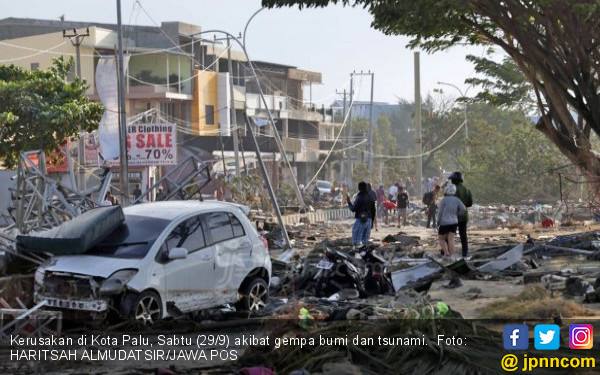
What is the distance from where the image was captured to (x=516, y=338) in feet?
30.5

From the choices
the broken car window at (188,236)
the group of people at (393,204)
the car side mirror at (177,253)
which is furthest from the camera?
the group of people at (393,204)

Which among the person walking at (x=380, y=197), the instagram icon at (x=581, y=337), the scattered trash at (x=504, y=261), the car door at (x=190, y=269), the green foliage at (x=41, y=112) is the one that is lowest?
the instagram icon at (x=581, y=337)

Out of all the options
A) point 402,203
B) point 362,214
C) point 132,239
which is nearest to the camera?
point 132,239

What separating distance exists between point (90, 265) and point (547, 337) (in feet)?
16.9

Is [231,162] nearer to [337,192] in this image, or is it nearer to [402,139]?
[337,192]

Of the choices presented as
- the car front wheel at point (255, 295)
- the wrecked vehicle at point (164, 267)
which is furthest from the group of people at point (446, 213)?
the car front wheel at point (255, 295)

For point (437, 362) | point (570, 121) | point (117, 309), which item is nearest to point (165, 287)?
point (117, 309)

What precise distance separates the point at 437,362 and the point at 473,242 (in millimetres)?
19054

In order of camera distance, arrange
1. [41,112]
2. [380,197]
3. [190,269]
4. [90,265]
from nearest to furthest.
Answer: [90,265] → [190,269] → [41,112] → [380,197]

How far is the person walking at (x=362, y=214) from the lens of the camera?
2233 centimetres

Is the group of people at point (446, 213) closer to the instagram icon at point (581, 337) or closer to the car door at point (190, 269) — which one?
the car door at point (190, 269)

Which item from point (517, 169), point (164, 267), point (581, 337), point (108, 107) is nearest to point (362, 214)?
point (164, 267)

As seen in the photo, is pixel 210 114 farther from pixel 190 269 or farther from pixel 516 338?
pixel 516 338

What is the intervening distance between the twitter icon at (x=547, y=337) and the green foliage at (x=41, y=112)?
1060 inches
